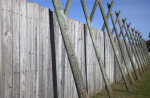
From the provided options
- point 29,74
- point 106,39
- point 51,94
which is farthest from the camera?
point 106,39

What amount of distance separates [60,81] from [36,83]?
0.88m

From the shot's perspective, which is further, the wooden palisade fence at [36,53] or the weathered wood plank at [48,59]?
the weathered wood plank at [48,59]

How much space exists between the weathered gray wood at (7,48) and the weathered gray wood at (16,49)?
7 centimetres

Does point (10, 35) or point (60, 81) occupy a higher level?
point (10, 35)

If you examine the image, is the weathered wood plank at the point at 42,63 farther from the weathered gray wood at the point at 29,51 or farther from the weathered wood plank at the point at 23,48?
the weathered wood plank at the point at 23,48

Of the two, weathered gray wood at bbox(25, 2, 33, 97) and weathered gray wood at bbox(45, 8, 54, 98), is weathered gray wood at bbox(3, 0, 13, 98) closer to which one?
weathered gray wood at bbox(25, 2, 33, 97)

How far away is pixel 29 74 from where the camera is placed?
3.77 meters

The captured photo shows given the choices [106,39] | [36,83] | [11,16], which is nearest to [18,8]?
[11,16]

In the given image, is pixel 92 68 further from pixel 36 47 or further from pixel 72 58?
pixel 36 47

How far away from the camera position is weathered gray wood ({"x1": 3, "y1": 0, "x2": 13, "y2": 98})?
3.27m

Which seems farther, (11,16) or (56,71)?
(56,71)

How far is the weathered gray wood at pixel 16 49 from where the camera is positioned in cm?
342

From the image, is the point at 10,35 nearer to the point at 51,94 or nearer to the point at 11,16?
the point at 11,16

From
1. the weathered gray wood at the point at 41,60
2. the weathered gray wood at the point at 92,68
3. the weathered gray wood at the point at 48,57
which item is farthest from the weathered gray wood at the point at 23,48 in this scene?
the weathered gray wood at the point at 92,68
